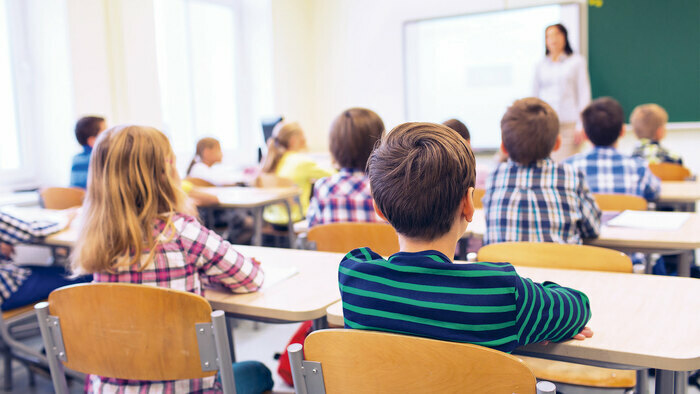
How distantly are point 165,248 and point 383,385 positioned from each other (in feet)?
2.55

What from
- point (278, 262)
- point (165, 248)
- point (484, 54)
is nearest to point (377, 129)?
point (278, 262)

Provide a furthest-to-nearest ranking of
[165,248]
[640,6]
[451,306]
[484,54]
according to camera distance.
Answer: [484,54], [640,6], [165,248], [451,306]

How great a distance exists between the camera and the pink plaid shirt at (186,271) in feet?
4.75

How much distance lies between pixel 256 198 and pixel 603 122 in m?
1.97

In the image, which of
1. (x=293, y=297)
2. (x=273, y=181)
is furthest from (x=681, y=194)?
(x=273, y=181)

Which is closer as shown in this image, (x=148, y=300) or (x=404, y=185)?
(x=404, y=185)

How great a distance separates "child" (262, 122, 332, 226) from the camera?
4102mm

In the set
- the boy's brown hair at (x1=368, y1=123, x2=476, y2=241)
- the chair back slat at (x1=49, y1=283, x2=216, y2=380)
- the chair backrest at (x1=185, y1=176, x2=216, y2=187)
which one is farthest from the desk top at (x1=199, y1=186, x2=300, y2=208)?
the boy's brown hair at (x1=368, y1=123, x2=476, y2=241)

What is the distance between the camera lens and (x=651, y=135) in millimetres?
3994

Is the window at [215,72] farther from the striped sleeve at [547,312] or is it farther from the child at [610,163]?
the striped sleeve at [547,312]

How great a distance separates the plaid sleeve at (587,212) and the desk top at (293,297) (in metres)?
0.86

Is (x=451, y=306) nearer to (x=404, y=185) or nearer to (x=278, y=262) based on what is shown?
(x=404, y=185)

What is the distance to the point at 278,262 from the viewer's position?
193 cm

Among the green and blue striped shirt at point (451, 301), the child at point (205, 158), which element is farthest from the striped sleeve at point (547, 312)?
the child at point (205, 158)
